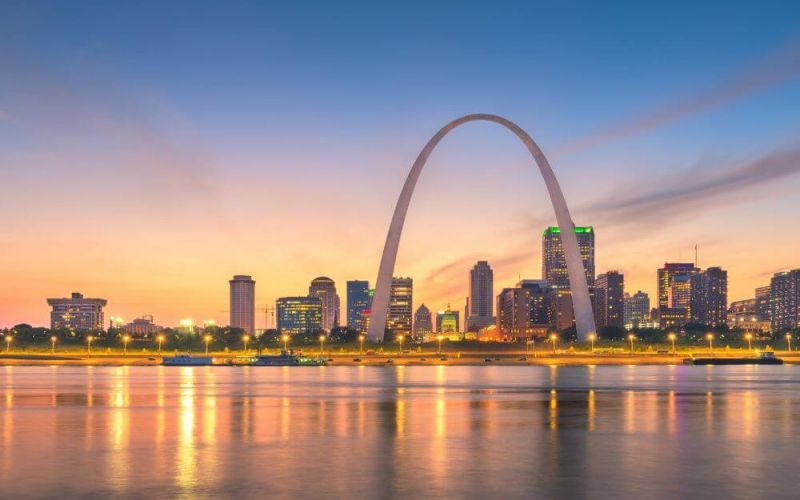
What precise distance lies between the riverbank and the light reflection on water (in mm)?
87163

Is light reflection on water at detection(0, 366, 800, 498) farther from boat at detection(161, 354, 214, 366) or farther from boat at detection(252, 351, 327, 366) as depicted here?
boat at detection(161, 354, 214, 366)

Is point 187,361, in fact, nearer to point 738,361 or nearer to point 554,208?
point 554,208

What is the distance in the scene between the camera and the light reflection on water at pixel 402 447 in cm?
1922

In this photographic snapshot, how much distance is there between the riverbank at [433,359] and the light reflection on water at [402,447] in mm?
87163

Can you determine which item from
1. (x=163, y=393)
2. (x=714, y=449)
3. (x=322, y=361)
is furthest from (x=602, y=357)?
(x=714, y=449)

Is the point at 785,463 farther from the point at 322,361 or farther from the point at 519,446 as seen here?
the point at 322,361

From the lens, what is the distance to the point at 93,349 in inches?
7165

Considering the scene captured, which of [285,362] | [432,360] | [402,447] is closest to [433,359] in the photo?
[432,360]

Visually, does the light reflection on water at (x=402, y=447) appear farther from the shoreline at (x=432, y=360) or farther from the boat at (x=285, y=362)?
the shoreline at (x=432, y=360)

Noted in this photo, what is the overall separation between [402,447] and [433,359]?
12324 cm

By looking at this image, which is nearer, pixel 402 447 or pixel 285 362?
pixel 402 447

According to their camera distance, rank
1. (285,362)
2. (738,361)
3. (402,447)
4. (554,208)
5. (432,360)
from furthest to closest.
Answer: (432,360), (738,361), (554,208), (285,362), (402,447)

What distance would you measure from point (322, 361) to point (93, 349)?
77.9 m

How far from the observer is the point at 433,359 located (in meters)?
148
